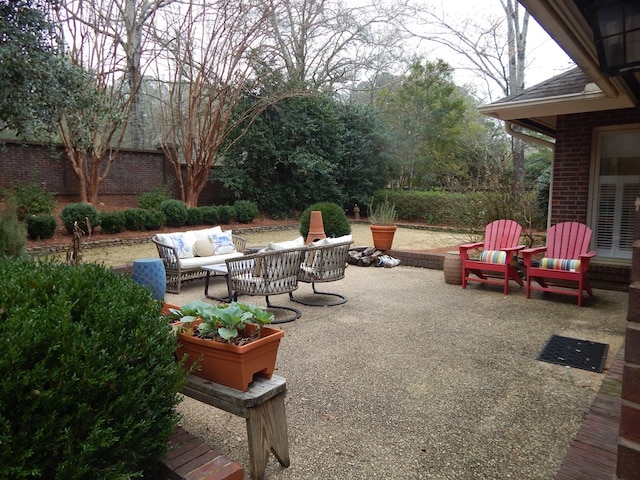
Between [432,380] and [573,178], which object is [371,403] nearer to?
[432,380]

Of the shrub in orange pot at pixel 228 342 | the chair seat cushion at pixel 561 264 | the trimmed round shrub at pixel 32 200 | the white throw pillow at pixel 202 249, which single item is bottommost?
the chair seat cushion at pixel 561 264

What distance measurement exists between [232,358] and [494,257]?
16.2ft

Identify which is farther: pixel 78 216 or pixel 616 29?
pixel 78 216

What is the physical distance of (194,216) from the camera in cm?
1234

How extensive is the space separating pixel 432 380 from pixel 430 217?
42.9 feet

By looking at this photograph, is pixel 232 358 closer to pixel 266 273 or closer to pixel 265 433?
pixel 265 433

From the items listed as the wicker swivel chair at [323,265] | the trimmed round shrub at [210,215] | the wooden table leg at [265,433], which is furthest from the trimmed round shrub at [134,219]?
the wooden table leg at [265,433]

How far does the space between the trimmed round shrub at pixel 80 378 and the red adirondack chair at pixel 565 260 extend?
4938 mm

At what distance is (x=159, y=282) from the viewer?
16.2 feet

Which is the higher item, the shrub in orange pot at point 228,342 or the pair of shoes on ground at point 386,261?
the shrub in orange pot at point 228,342

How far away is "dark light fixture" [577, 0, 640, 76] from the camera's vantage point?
3.01 meters

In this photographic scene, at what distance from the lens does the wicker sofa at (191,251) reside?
582 centimetres

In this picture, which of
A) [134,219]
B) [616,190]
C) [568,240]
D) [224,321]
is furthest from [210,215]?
[224,321]

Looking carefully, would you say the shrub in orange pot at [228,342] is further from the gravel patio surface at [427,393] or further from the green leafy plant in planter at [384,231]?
the green leafy plant in planter at [384,231]
